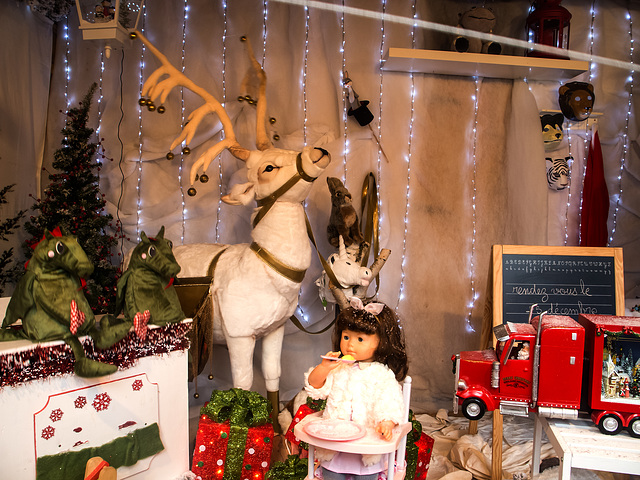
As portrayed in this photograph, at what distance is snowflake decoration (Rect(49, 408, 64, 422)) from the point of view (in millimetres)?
1936

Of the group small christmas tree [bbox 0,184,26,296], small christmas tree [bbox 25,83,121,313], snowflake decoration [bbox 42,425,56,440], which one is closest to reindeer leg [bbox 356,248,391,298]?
small christmas tree [bbox 25,83,121,313]

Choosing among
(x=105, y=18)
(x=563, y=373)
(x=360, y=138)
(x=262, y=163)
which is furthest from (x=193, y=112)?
(x=563, y=373)

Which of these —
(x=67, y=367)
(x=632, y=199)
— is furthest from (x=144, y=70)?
(x=632, y=199)

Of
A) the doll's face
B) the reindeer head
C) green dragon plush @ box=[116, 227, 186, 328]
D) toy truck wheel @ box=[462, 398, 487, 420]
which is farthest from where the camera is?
the reindeer head

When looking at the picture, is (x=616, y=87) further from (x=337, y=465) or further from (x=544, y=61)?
(x=337, y=465)

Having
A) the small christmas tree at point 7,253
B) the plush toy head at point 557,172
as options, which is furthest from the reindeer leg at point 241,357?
the plush toy head at point 557,172

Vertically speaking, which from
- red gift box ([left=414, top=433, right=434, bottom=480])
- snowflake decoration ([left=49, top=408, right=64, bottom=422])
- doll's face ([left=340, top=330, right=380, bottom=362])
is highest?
doll's face ([left=340, top=330, right=380, bottom=362])

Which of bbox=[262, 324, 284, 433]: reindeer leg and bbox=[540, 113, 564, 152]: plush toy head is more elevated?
bbox=[540, 113, 564, 152]: plush toy head

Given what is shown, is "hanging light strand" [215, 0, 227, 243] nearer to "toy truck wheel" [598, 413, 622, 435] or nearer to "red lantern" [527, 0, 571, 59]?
"red lantern" [527, 0, 571, 59]

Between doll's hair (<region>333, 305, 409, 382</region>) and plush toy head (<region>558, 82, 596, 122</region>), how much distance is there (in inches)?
86.8

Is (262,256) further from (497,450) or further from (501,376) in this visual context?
(497,450)

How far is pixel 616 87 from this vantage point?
3.76 meters

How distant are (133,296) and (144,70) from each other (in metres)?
2.01

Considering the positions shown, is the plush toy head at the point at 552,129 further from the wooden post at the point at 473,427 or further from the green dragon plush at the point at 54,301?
the green dragon plush at the point at 54,301
